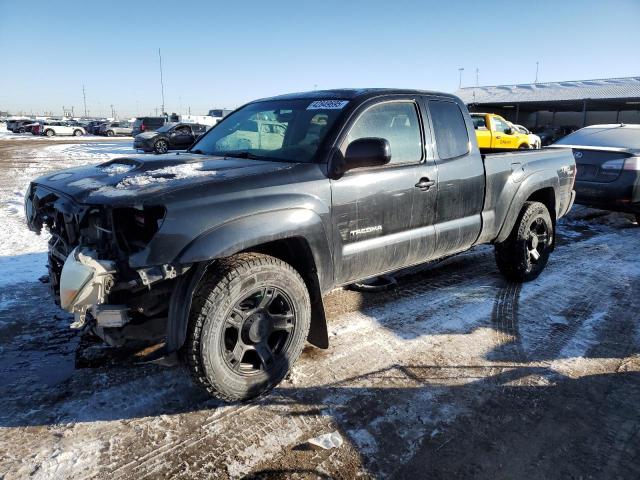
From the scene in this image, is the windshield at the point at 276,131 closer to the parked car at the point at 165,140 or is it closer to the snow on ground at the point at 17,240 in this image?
the snow on ground at the point at 17,240

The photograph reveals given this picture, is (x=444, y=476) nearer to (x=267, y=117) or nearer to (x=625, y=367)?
(x=625, y=367)

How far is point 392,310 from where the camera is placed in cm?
449

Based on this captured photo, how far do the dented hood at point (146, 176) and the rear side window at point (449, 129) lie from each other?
60.0 inches

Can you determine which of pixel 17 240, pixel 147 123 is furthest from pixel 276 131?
pixel 147 123

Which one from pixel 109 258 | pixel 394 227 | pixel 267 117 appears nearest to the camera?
pixel 109 258

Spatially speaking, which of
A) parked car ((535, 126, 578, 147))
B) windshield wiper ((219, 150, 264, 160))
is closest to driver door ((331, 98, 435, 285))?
windshield wiper ((219, 150, 264, 160))

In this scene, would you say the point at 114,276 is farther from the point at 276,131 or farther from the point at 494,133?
the point at 494,133

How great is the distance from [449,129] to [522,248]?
1660 mm

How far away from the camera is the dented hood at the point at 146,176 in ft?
8.91

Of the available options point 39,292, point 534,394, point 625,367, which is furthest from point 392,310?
point 39,292

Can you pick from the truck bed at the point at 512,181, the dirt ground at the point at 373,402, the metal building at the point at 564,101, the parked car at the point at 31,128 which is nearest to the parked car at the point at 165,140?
the dirt ground at the point at 373,402

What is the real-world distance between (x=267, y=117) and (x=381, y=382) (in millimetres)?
2317

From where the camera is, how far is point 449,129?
429 centimetres

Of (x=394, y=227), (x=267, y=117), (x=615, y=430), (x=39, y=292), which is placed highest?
(x=267, y=117)
